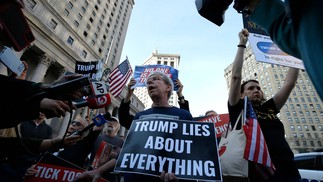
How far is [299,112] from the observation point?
6341 cm

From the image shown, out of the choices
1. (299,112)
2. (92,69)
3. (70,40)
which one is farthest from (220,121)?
(299,112)

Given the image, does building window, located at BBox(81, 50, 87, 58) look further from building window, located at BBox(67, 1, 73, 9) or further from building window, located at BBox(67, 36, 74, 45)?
building window, located at BBox(67, 1, 73, 9)

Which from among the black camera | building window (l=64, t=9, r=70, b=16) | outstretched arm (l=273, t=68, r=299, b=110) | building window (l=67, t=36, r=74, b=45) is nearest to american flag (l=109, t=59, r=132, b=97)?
outstretched arm (l=273, t=68, r=299, b=110)

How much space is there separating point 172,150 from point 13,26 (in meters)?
1.85

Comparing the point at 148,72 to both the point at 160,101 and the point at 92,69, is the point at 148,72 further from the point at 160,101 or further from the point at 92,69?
the point at 160,101

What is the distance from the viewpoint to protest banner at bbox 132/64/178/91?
25.4 ft

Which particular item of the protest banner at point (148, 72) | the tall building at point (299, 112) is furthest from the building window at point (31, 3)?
the tall building at point (299, 112)

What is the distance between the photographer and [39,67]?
22203 millimetres

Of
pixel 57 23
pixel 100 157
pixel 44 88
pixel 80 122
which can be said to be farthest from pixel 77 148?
pixel 57 23

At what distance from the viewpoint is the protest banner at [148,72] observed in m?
7.74

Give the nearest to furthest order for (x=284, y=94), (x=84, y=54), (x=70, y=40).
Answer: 1. (x=284, y=94)
2. (x=70, y=40)
3. (x=84, y=54)

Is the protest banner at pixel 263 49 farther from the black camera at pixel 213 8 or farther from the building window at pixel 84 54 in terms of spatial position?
the building window at pixel 84 54

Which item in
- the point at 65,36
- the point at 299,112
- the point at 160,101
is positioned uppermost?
the point at 299,112

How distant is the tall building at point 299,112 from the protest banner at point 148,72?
57.6 metres
